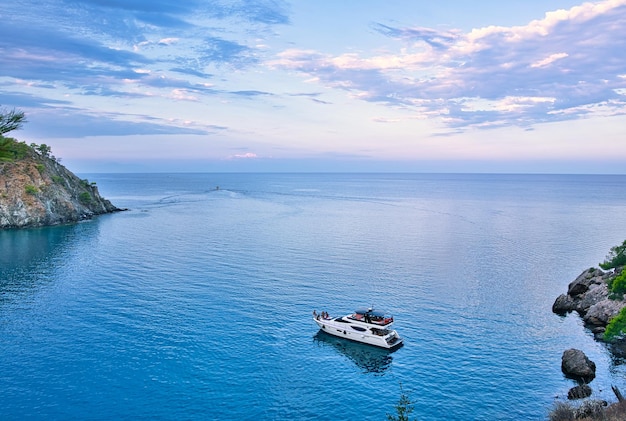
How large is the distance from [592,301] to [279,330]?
169 ft

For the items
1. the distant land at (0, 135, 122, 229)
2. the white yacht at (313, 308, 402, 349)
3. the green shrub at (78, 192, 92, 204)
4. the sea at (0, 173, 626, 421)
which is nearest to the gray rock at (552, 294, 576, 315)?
the sea at (0, 173, 626, 421)

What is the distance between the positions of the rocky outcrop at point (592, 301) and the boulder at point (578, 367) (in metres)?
13.6

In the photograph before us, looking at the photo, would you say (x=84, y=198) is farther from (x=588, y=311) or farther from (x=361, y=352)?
(x=588, y=311)

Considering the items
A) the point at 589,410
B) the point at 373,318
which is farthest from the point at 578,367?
the point at 373,318

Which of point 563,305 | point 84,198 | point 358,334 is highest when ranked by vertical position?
point 84,198

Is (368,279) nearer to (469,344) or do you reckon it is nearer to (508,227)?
(469,344)

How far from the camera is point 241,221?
557ft

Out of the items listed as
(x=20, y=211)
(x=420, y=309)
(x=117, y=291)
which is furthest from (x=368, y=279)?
(x=20, y=211)

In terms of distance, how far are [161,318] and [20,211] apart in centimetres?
10863

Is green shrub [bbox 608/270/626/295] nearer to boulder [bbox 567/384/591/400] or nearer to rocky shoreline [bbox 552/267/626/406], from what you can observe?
rocky shoreline [bbox 552/267/626/406]

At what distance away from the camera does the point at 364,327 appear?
63.5 m

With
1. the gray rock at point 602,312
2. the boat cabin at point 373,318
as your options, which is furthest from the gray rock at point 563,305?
the boat cabin at point 373,318

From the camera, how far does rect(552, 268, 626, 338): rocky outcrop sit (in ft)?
226

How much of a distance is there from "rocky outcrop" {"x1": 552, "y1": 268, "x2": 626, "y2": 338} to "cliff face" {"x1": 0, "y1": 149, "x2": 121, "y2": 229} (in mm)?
151608
